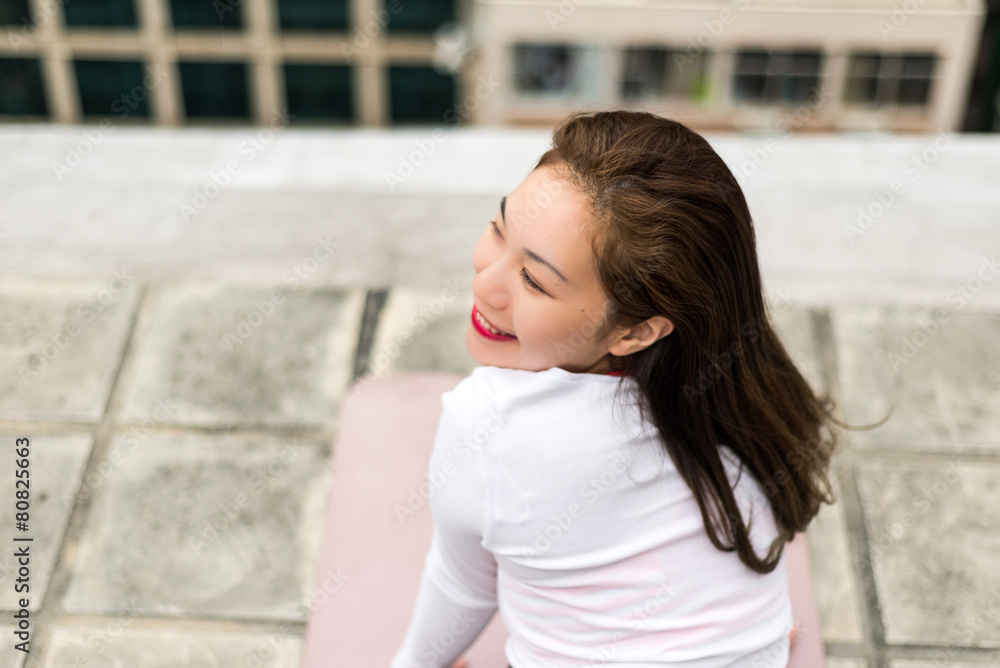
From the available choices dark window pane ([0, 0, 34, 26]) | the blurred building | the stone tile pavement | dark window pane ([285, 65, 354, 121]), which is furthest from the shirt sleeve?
dark window pane ([0, 0, 34, 26])

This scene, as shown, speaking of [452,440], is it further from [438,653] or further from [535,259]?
[438,653]

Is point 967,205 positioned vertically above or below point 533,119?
above

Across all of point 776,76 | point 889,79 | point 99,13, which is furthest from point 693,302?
point 99,13

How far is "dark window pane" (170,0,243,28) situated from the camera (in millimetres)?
14336

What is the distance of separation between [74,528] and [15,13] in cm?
1500

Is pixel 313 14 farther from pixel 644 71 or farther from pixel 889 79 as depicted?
pixel 889 79

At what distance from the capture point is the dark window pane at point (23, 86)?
15070mm

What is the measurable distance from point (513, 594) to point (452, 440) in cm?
26

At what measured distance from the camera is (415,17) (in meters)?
14.5

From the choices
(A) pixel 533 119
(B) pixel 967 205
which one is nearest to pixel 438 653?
(B) pixel 967 205

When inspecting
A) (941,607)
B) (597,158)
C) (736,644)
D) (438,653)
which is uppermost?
(597,158)

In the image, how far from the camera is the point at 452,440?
1.30 meters

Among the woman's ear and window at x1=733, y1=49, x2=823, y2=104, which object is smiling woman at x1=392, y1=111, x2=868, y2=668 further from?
window at x1=733, y1=49, x2=823, y2=104

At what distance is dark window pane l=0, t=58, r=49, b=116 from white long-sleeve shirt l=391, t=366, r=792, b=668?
1573 centimetres
